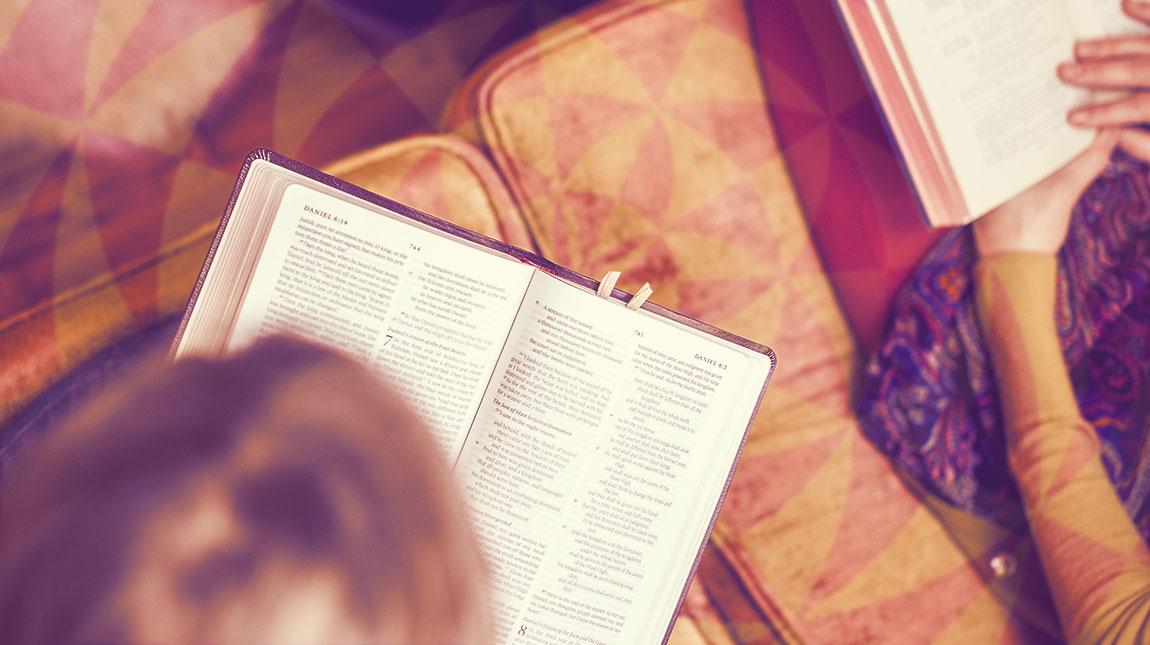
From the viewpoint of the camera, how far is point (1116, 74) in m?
0.90

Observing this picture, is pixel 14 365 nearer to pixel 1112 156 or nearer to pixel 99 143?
pixel 99 143

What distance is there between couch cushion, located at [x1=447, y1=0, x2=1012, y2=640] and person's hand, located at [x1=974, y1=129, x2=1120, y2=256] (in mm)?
258

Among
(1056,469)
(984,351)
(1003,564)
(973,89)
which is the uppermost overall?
(973,89)

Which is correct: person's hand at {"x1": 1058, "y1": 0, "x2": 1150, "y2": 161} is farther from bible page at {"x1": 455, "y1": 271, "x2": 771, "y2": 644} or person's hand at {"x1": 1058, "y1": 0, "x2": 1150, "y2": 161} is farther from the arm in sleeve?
bible page at {"x1": 455, "y1": 271, "x2": 771, "y2": 644}

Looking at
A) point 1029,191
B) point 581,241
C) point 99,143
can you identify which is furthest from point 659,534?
point 99,143

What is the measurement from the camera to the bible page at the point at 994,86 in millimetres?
846

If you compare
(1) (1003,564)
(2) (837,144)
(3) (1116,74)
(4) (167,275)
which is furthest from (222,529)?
(3) (1116,74)

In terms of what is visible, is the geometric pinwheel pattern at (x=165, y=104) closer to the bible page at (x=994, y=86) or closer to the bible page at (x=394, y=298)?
the bible page at (x=394, y=298)

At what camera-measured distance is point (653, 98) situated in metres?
0.96

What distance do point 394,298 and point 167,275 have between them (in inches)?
15.4

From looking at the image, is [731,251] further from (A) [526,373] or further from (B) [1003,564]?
(B) [1003,564]

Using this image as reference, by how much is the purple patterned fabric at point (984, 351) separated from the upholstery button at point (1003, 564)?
0.15ft

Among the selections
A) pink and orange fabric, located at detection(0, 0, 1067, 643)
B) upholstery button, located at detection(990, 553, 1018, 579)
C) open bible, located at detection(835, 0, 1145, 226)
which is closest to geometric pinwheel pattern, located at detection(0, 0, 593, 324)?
pink and orange fabric, located at detection(0, 0, 1067, 643)

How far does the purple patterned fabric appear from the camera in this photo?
3.10ft
